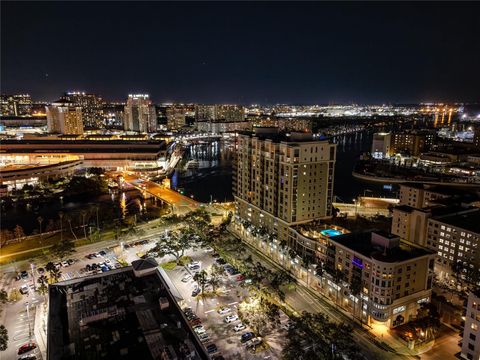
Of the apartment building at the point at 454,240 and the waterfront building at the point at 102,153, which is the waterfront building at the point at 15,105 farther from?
the apartment building at the point at 454,240

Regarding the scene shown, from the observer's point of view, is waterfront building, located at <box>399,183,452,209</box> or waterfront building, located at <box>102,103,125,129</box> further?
waterfront building, located at <box>102,103,125,129</box>

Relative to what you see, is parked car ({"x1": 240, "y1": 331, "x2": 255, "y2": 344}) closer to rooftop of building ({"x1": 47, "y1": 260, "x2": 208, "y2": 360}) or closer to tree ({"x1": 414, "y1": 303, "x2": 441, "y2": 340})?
rooftop of building ({"x1": 47, "y1": 260, "x2": 208, "y2": 360})

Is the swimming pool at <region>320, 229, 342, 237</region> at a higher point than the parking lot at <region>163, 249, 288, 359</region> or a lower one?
higher

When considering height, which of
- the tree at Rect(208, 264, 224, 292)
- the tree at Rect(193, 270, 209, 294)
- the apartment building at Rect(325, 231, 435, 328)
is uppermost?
the apartment building at Rect(325, 231, 435, 328)

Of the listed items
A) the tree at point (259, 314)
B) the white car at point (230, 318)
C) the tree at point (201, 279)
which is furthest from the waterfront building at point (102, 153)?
the white car at point (230, 318)

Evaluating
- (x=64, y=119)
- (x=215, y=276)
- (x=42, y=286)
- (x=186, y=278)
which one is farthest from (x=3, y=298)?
(x=64, y=119)

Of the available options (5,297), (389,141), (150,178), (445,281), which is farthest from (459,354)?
(389,141)

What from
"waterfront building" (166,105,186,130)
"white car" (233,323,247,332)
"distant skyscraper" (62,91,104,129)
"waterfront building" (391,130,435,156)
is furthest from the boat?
"distant skyscraper" (62,91,104,129)
